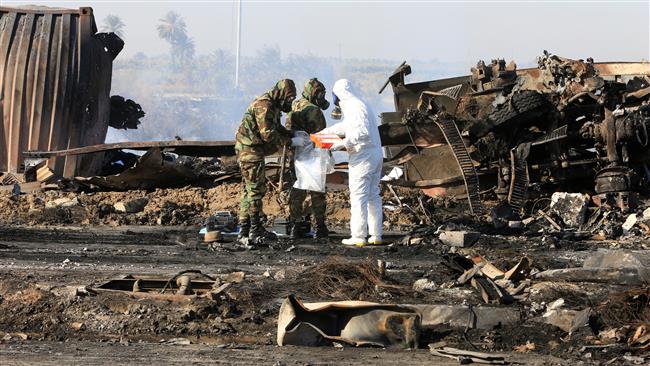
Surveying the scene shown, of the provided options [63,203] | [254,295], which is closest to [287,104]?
[254,295]

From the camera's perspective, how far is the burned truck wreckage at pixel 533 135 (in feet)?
47.0

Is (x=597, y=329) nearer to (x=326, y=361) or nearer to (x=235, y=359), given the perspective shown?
(x=326, y=361)

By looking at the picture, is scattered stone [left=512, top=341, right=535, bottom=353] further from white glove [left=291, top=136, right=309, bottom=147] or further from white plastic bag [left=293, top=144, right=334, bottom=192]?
white glove [left=291, top=136, right=309, bottom=147]

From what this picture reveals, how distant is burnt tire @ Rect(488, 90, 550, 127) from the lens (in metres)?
14.5

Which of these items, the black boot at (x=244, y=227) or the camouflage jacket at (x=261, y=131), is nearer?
the camouflage jacket at (x=261, y=131)

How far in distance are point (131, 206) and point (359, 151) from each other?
4966 mm

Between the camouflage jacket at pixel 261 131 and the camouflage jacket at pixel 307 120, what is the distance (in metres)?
0.37

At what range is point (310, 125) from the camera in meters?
12.5

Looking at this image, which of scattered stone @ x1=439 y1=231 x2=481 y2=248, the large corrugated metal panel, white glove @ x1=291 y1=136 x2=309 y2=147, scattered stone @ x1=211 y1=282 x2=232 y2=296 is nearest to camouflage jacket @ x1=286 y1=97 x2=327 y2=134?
white glove @ x1=291 y1=136 x2=309 y2=147

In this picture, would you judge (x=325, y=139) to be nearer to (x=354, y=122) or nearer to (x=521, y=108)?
(x=354, y=122)

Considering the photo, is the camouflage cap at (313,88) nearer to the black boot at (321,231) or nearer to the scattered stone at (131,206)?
the black boot at (321,231)

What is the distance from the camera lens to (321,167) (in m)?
12.0

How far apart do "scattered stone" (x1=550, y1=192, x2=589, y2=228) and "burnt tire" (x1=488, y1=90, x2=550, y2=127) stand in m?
1.30

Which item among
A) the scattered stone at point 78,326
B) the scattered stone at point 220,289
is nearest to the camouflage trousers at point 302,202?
the scattered stone at point 220,289
